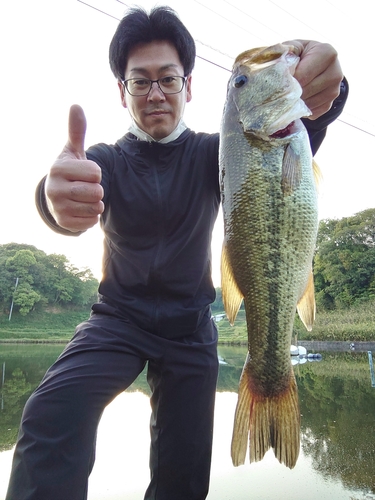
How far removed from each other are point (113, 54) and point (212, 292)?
1584mm

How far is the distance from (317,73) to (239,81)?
1.18 ft

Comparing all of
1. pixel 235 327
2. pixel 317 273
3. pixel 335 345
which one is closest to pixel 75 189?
pixel 335 345

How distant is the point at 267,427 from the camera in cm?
165

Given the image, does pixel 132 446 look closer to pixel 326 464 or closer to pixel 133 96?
pixel 326 464

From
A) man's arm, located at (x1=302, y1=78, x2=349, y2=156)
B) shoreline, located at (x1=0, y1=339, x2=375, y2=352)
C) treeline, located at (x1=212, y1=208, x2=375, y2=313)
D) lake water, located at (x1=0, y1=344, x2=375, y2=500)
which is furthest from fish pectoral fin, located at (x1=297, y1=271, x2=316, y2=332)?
treeline, located at (x1=212, y1=208, x2=375, y2=313)

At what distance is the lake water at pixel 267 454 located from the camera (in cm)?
416

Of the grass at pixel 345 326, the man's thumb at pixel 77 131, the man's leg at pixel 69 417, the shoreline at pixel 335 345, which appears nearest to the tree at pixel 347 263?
the grass at pixel 345 326

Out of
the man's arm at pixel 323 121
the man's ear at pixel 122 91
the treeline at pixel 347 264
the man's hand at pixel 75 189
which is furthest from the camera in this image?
the treeline at pixel 347 264

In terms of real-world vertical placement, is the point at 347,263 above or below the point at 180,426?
above

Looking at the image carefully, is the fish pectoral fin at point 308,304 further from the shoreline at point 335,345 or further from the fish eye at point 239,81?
the shoreline at point 335,345

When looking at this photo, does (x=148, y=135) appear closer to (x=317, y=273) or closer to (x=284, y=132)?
(x=284, y=132)

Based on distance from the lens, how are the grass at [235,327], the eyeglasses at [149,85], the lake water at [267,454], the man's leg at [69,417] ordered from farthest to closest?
the grass at [235,327] → the lake water at [267,454] → the eyeglasses at [149,85] → the man's leg at [69,417]

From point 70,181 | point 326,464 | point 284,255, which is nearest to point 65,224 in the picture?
point 70,181

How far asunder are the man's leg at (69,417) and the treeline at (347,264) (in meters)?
28.6
